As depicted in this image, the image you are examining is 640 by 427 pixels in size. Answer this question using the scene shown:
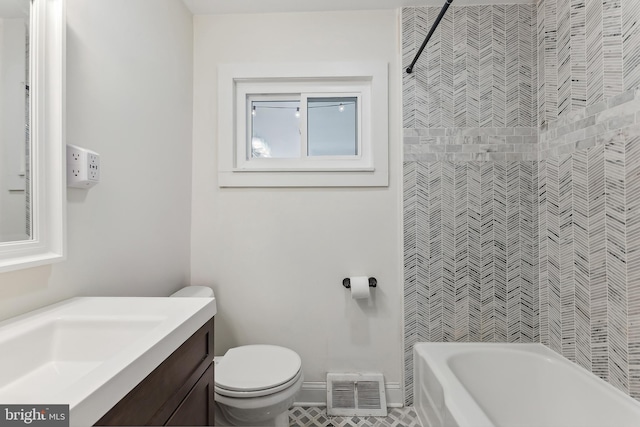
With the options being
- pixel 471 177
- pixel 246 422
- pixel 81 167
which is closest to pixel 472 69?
pixel 471 177

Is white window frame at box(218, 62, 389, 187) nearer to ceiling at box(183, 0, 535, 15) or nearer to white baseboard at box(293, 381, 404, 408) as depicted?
ceiling at box(183, 0, 535, 15)

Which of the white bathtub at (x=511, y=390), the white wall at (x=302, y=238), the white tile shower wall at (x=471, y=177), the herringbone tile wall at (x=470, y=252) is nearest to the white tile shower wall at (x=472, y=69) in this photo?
the white tile shower wall at (x=471, y=177)

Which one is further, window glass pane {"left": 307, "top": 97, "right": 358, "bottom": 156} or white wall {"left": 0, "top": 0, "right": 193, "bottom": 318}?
window glass pane {"left": 307, "top": 97, "right": 358, "bottom": 156}

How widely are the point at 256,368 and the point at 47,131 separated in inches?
48.1

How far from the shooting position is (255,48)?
5.99 feet

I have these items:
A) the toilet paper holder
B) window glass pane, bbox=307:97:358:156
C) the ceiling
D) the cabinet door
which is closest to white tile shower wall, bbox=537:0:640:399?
the ceiling

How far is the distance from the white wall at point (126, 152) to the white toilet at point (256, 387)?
55 cm

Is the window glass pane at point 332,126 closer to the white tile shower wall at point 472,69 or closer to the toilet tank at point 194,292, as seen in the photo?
the white tile shower wall at point 472,69

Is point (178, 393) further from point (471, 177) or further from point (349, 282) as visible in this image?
point (471, 177)

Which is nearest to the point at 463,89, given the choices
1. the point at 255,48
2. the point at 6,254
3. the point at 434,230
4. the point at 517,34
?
the point at 517,34

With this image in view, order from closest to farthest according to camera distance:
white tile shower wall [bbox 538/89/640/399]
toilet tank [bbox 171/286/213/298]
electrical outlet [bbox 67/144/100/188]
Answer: electrical outlet [bbox 67/144/100/188] < white tile shower wall [bbox 538/89/640/399] < toilet tank [bbox 171/286/213/298]

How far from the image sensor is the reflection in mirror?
79cm

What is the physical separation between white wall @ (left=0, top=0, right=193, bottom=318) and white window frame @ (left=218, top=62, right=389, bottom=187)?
0.80 feet

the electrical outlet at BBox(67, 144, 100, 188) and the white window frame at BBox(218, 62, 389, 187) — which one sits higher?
the white window frame at BBox(218, 62, 389, 187)
